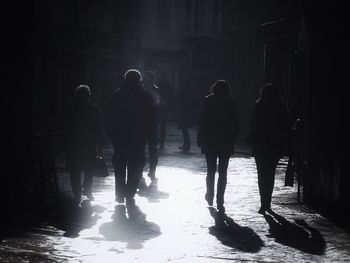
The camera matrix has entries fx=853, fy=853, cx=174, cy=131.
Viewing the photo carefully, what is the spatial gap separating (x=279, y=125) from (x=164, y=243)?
3.60m

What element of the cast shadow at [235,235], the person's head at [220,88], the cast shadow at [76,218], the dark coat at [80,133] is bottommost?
the cast shadow at [76,218]

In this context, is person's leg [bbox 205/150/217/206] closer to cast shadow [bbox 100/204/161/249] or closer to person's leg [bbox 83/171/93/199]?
cast shadow [bbox 100/204/161/249]

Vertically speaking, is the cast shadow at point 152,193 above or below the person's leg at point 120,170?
below

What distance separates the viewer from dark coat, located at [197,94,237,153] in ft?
41.7

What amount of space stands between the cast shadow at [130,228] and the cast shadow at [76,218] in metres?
0.26

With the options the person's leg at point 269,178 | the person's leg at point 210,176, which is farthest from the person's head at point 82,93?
the person's leg at point 269,178

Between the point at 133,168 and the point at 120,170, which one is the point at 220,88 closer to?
the point at 133,168

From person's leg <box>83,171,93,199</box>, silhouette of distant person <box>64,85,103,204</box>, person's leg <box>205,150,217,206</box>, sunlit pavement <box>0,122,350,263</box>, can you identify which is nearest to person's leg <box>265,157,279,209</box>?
sunlit pavement <box>0,122,350,263</box>

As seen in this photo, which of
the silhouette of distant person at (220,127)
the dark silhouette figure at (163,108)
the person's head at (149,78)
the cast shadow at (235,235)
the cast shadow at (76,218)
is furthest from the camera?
the dark silhouette figure at (163,108)

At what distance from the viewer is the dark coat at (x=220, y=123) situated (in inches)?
500

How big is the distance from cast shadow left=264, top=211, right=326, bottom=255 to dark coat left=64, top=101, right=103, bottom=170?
2.84 m

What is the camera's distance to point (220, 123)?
12.7 meters

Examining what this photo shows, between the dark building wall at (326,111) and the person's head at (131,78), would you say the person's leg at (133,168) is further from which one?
the dark building wall at (326,111)

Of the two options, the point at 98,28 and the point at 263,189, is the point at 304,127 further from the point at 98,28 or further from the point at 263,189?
the point at 98,28
